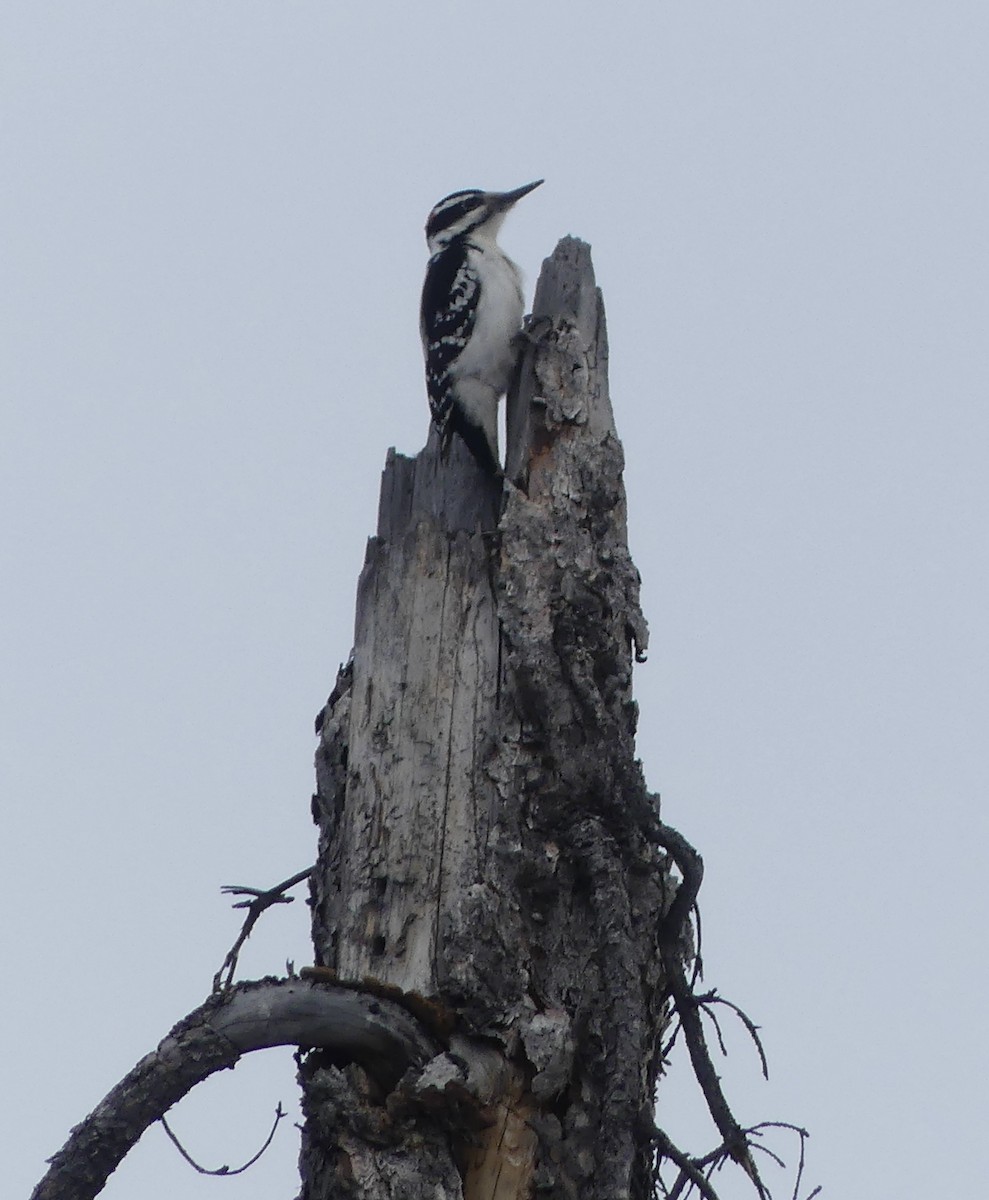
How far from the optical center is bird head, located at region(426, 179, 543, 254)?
7027 millimetres

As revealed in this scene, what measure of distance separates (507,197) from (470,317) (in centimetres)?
129

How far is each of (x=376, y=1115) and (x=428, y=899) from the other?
0.48 m

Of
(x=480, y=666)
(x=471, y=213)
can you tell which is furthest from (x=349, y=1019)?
(x=471, y=213)

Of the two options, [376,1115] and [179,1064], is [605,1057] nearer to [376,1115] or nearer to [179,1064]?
[376,1115]

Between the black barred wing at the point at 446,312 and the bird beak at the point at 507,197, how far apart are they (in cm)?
33

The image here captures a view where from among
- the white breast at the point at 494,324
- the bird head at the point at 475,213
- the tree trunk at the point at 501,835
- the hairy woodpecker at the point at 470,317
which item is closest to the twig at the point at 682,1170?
the tree trunk at the point at 501,835

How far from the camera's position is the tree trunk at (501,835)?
335cm

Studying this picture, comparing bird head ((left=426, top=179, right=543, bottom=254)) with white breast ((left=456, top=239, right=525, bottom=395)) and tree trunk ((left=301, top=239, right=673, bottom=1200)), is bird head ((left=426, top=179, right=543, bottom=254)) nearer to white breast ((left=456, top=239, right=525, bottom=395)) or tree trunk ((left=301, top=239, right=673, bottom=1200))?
white breast ((left=456, top=239, right=525, bottom=395))

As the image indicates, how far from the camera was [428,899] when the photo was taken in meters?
3.57

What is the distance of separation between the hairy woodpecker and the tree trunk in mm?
336

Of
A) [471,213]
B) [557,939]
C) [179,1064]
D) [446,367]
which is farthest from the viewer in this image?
[471,213]

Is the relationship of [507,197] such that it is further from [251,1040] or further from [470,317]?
[251,1040]

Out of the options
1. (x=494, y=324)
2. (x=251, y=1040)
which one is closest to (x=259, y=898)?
(x=251, y=1040)

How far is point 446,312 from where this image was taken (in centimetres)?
625
